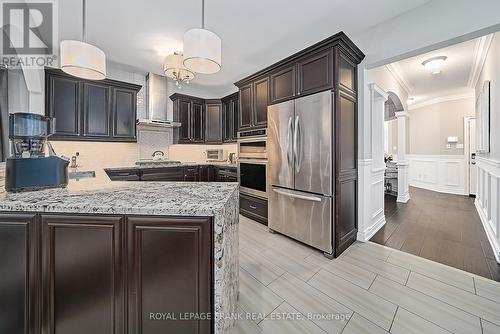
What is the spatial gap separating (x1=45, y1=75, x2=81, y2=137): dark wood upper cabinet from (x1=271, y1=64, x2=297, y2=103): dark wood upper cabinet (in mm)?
3223

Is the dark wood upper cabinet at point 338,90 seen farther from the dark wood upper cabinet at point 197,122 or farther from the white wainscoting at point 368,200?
the dark wood upper cabinet at point 197,122

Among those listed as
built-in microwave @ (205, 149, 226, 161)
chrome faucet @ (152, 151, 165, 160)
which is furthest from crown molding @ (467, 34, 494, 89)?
chrome faucet @ (152, 151, 165, 160)

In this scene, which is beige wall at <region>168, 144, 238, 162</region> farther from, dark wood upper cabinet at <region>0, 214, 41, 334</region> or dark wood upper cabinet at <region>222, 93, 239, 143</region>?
dark wood upper cabinet at <region>0, 214, 41, 334</region>

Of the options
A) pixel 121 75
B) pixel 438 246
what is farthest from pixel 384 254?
pixel 121 75

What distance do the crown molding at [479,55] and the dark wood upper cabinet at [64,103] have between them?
6216mm

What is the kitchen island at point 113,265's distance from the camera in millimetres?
1024

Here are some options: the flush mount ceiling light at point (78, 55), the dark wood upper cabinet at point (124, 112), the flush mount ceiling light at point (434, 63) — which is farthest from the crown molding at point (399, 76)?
the dark wood upper cabinet at point (124, 112)

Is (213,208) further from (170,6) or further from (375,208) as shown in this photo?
(375,208)

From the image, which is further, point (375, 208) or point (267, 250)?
point (375, 208)

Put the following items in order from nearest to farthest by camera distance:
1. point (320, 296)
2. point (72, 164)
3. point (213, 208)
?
point (213, 208) → point (320, 296) → point (72, 164)

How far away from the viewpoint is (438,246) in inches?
103

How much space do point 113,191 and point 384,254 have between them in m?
2.81

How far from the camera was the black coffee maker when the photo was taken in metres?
1.26

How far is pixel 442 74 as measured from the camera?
14.3 feet
